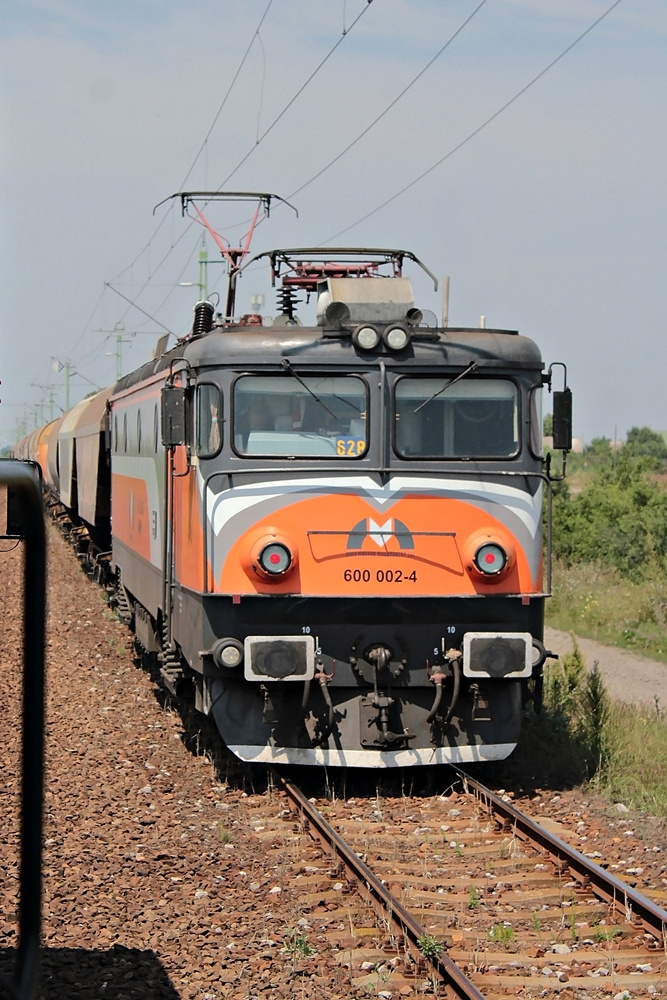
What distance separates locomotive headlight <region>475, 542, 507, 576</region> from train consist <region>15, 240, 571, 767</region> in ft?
0.05

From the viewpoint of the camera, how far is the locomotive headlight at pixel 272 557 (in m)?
8.20

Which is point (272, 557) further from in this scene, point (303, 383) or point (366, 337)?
point (366, 337)

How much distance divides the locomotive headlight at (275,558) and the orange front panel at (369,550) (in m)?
0.09

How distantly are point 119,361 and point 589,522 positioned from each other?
31.1 meters

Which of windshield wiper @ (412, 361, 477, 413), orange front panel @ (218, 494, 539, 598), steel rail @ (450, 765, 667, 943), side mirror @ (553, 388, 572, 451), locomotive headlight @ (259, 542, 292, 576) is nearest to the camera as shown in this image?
steel rail @ (450, 765, 667, 943)

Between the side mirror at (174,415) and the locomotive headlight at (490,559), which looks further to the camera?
the side mirror at (174,415)

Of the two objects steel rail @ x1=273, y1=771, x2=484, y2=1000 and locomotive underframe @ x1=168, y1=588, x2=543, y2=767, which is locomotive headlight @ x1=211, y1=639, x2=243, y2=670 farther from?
steel rail @ x1=273, y1=771, x2=484, y2=1000

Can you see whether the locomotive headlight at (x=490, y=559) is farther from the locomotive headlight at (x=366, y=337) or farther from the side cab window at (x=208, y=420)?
the side cab window at (x=208, y=420)

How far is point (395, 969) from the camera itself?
5.54 meters

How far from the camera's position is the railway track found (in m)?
5.46

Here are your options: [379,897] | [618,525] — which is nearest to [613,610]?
[618,525]

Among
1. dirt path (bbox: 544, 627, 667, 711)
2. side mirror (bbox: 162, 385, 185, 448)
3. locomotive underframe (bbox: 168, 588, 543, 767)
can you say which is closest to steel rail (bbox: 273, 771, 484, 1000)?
locomotive underframe (bbox: 168, 588, 543, 767)

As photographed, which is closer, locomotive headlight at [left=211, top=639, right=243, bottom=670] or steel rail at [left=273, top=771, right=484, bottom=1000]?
steel rail at [left=273, top=771, right=484, bottom=1000]

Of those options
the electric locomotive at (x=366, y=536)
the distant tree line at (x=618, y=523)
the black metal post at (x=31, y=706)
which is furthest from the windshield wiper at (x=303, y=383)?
the distant tree line at (x=618, y=523)
